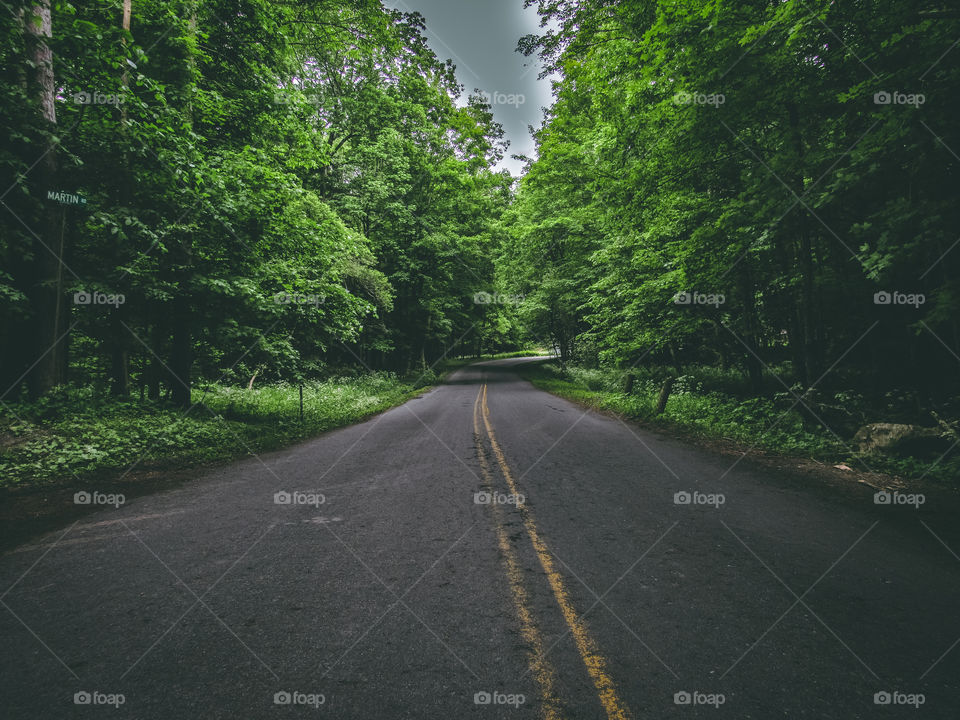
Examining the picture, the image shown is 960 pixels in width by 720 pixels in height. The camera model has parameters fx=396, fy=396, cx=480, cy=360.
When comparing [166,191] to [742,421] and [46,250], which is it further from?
[742,421]

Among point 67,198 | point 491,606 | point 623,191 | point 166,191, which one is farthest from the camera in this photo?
point 623,191

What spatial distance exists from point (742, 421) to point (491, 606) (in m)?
8.89

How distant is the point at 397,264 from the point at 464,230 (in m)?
5.48

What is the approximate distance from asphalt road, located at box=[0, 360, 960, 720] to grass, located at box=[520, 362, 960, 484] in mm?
1463

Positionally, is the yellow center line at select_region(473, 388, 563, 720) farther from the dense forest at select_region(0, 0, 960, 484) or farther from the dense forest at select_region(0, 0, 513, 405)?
the dense forest at select_region(0, 0, 513, 405)

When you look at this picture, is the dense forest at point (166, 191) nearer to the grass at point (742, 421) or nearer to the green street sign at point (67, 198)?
the green street sign at point (67, 198)

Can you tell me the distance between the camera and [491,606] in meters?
3.14

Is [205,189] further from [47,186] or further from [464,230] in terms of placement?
[464,230]

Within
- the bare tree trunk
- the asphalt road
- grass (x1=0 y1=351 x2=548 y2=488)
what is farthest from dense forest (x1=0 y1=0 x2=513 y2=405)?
the asphalt road

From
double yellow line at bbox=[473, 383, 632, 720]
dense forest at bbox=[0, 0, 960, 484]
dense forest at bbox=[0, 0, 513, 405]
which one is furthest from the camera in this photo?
dense forest at bbox=[0, 0, 513, 405]

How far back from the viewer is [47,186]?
7363 mm

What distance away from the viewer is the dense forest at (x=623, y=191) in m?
6.11

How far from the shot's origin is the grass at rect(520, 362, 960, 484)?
6.17 meters

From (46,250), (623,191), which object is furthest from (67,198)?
(623,191)
